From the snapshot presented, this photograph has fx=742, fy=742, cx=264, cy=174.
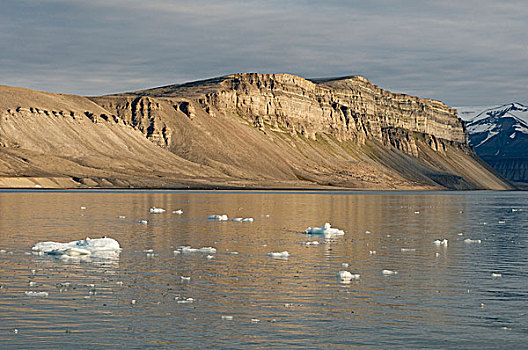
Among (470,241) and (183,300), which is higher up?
(470,241)

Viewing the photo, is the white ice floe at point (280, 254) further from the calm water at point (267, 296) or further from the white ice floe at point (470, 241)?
the white ice floe at point (470, 241)

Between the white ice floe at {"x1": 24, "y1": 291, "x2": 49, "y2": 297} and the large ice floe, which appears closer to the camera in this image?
the white ice floe at {"x1": 24, "y1": 291, "x2": 49, "y2": 297}

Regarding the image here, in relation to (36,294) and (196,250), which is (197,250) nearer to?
(196,250)

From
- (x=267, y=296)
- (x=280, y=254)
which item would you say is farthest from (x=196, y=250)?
(x=267, y=296)

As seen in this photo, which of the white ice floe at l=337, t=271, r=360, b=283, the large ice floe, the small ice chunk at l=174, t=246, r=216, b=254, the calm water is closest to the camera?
the calm water

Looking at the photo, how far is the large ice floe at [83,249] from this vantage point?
35938 millimetres

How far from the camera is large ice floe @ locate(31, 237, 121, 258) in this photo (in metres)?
35.9

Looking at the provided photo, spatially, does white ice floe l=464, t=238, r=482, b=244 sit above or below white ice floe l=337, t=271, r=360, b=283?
above

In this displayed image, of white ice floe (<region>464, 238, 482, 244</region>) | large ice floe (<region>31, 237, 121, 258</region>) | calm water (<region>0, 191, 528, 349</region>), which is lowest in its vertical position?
calm water (<region>0, 191, 528, 349</region>)

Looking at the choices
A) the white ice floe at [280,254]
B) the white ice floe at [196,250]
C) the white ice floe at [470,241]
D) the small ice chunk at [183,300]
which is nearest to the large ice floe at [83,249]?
the white ice floe at [196,250]

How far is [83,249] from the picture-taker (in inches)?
1427

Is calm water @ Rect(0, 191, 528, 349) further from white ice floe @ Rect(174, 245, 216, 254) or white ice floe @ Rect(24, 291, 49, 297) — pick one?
white ice floe @ Rect(174, 245, 216, 254)

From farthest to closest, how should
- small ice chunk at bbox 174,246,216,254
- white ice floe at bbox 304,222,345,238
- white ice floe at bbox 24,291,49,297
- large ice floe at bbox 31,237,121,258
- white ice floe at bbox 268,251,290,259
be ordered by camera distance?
white ice floe at bbox 304,222,345,238 < small ice chunk at bbox 174,246,216,254 < white ice floe at bbox 268,251,290,259 < large ice floe at bbox 31,237,121,258 < white ice floe at bbox 24,291,49,297

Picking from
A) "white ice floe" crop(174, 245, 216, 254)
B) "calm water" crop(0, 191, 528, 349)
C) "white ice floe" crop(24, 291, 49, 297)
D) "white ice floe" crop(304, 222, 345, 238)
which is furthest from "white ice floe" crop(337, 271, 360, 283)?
"white ice floe" crop(304, 222, 345, 238)
